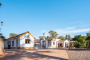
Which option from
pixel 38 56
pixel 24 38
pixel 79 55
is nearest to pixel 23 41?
pixel 24 38

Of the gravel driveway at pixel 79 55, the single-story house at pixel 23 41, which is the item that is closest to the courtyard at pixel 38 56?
the gravel driveway at pixel 79 55

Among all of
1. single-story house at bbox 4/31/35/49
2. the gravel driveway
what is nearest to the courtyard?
the gravel driveway

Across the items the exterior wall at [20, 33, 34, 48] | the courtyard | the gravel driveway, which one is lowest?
the gravel driveway

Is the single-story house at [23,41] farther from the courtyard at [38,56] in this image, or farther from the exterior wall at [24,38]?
the courtyard at [38,56]

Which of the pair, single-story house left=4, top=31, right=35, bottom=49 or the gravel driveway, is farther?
single-story house left=4, top=31, right=35, bottom=49

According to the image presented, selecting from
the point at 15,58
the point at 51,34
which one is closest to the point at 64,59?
the point at 15,58

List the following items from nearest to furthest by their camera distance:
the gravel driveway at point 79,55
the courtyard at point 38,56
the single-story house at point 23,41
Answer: the courtyard at point 38,56 → the gravel driveway at point 79,55 → the single-story house at point 23,41

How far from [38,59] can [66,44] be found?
30745 millimetres

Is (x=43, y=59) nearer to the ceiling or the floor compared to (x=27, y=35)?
nearer to the floor

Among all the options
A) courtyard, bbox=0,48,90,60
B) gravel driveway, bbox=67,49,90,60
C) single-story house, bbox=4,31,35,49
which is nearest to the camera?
courtyard, bbox=0,48,90,60

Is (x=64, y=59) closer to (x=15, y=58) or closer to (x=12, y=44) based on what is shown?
(x=15, y=58)

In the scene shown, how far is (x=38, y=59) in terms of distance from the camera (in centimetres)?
998

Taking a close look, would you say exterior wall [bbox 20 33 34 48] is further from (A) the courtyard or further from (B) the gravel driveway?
(B) the gravel driveway

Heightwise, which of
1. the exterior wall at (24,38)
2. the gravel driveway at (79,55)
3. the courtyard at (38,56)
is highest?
the exterior wall at (24,38)
